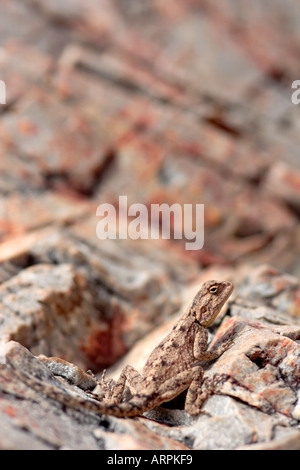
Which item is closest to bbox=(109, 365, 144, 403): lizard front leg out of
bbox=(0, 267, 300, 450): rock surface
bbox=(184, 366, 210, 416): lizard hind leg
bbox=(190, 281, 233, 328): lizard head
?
bbox=(0, 267, 300, 450): rock surface

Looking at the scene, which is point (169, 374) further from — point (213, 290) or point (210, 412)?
point (213, 290)

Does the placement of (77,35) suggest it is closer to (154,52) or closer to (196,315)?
(154,52)

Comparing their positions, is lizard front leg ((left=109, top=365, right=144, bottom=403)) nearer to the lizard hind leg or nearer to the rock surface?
the rock surface

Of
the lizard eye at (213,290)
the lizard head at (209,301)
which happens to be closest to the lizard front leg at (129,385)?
the lizard head at (209,301)

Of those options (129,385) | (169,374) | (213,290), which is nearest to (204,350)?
(169,374)

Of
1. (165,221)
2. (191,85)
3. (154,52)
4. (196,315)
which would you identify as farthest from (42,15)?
(196,315)

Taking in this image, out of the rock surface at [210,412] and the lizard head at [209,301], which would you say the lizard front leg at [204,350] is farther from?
the lizard head at [209,301]
